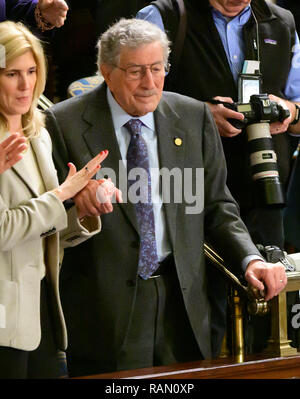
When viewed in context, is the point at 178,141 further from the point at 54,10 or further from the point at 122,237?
the point at 54,10

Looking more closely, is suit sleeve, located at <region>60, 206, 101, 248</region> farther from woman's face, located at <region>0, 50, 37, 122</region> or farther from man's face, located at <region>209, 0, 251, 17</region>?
man's face, located at <region>209, 0, 251, 17</region>

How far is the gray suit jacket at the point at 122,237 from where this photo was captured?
297 cm

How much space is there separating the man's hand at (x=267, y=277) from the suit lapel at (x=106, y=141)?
46 centimetres

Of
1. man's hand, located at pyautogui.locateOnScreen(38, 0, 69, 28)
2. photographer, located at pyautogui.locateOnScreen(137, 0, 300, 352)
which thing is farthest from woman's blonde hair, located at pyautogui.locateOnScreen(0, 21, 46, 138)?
photographer, located at pyautogui.locateOnScreen(137, 0, 300, 352)

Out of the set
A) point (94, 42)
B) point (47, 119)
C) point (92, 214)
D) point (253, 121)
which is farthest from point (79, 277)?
point (94, 42)

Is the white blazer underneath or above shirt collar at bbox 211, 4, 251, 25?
underneath

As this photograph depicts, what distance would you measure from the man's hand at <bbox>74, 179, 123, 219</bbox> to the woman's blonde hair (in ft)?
0.79

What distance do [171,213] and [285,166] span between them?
1.07m

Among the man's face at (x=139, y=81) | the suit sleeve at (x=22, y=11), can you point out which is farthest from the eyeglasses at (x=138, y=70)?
the suit sleeve at (x=22, y=11)

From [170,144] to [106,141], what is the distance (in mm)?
233

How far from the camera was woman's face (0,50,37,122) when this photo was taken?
2.66m

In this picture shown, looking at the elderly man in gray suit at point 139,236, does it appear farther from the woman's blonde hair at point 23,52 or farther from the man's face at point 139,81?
the woman's blonde hair at point 23,52

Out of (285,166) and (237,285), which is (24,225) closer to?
(237,285)

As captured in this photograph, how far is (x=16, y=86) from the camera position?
106 inches
